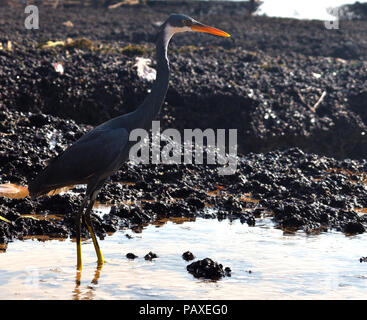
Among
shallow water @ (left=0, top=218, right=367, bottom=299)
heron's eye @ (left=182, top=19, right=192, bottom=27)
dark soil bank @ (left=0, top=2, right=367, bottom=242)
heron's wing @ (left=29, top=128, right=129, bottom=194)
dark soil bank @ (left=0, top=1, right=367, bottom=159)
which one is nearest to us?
shallow water @ (left=0, top=218, right=367, bottom=299)

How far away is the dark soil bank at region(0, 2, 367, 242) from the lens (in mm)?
10031

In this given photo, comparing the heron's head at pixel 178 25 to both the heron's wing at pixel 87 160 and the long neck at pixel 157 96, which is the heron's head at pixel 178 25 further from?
the heron's wing at pixel 87 160

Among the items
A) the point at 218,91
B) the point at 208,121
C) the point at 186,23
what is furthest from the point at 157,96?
the point at 218,91

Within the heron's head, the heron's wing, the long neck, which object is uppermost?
the heron's head

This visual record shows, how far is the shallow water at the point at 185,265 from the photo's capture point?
6175 millimetres

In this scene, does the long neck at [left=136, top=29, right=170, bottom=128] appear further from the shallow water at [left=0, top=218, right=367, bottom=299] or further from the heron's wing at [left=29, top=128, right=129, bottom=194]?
the shallow water at [left=0, top=218, right=367, bottom=299]

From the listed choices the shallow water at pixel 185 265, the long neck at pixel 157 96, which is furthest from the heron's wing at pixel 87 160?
the shallow water at pixel 185 265

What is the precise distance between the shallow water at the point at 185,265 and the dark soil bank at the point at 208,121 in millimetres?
616

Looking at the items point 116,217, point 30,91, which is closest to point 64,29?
point 30,91

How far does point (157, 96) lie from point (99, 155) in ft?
3.46

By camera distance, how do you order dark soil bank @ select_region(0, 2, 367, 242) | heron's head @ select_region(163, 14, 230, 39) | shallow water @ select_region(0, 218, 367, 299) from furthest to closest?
dark soil bank @ select_region(0, 2, 367, 242) < heron's head @ select_region(163, 14, 230, 39) < shallow water @ select_region(0, 218, 367, 299)

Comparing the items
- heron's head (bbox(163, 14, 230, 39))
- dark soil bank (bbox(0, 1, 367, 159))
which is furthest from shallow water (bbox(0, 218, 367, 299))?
→ dark soil bank (bbox(0, 1, 367, 159))

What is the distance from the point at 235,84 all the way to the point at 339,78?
24.3 feet

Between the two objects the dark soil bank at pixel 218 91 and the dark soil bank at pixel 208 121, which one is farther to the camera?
the dark soil bank at pixel 218 91
